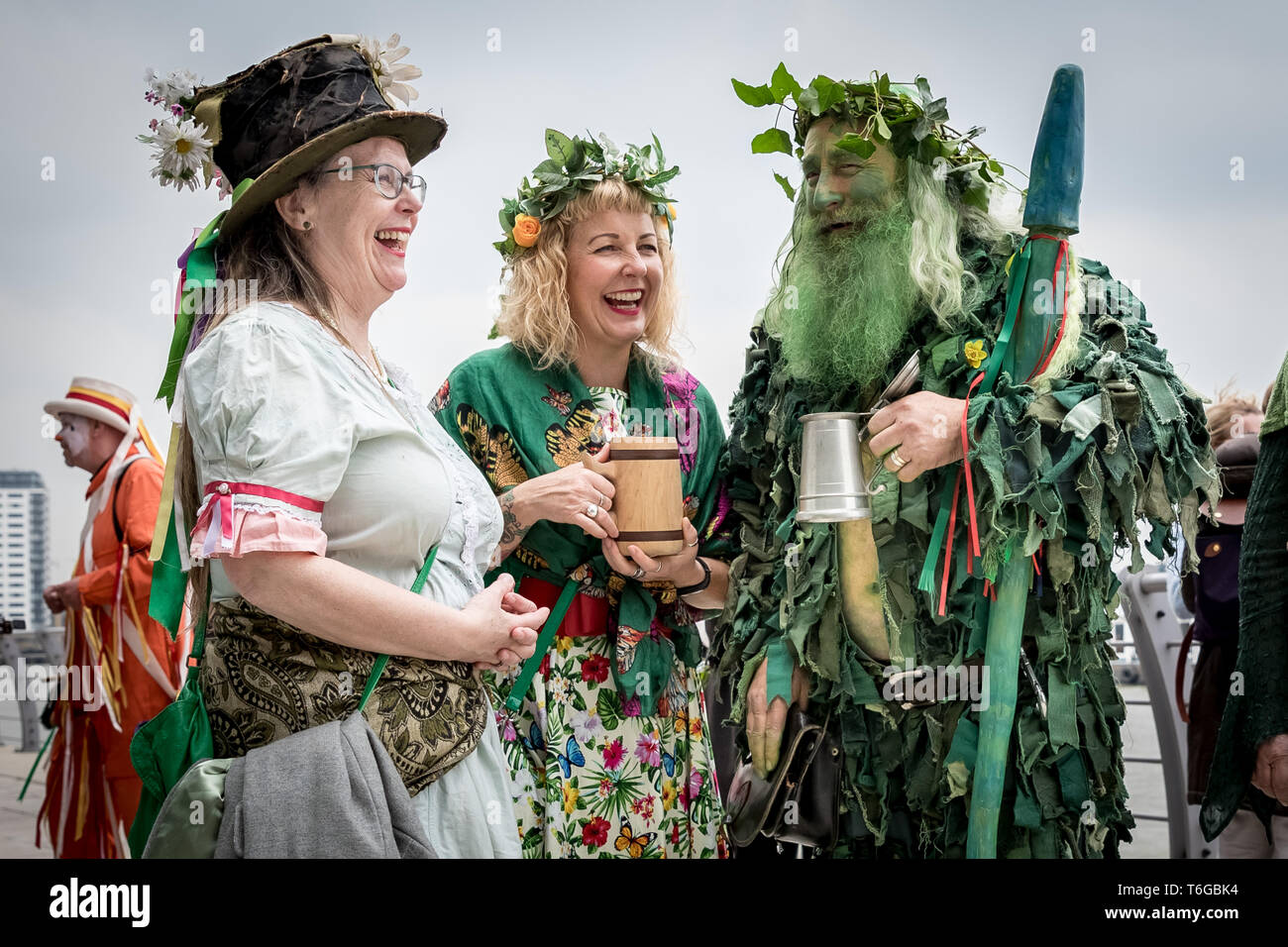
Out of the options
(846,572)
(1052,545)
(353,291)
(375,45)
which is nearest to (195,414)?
(353,291)

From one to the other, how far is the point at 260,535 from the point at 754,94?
59.1 inches

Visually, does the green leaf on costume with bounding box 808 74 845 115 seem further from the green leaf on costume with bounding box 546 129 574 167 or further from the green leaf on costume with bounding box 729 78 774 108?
the green leaf on costume with bounding box 546 129 574 167

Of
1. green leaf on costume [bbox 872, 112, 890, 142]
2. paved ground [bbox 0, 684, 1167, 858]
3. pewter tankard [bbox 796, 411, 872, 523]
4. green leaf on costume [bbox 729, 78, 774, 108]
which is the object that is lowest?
paved ground [bbox 0, 684, 1167, 858]

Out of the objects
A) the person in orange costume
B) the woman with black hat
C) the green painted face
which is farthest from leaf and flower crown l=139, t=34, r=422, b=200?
the person in orange costume

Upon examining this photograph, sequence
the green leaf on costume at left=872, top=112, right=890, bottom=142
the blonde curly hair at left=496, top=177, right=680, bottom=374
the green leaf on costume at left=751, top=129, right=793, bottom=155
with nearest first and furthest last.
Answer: the green leaf on costume at left=872, top=112, right=890, bottom=142, the green leaf on costume at left=751, top=129, right=793, bottom=155, the blonde curly hair at left=496, top=177, right=680, bottom=374

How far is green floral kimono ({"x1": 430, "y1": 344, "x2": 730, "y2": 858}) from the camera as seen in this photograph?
2.47 m

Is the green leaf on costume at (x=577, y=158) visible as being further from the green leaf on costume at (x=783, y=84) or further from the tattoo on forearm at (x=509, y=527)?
the tattoo on forearm at (x=509, y=527)

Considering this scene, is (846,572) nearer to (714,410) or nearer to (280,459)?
(714,410)

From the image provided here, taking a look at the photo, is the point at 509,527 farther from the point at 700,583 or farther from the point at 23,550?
the point at 23,550

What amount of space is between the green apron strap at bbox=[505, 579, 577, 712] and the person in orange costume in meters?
1.99

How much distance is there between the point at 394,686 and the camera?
173 cm

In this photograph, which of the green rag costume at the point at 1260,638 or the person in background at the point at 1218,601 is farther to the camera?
the person in background at the point at 1218,601

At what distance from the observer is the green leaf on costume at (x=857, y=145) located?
7.59 feet

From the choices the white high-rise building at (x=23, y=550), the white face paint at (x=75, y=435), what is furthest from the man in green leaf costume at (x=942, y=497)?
the white face paint at (x=75, y=435)
